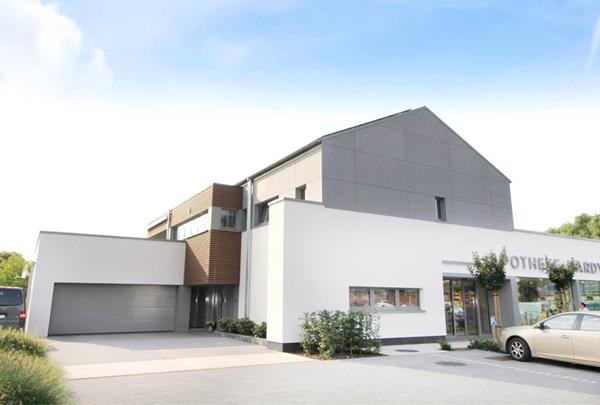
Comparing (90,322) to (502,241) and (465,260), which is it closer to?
(465,260)

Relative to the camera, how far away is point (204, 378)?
27.9 ft

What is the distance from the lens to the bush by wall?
11555mm

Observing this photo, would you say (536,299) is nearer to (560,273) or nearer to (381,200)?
(560,273)

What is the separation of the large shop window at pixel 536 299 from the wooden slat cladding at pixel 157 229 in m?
19.1

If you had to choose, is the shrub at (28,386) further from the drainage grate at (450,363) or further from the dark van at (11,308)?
the dark van at (11,308)

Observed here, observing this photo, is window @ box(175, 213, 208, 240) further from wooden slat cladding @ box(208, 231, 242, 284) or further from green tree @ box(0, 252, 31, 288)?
green tree @ box(0, 252, 31, 288)

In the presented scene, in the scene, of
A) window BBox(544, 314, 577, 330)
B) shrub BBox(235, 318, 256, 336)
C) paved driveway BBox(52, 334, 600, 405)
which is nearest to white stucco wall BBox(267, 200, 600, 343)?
paved driveway BBox(52, 334, 600, 405)

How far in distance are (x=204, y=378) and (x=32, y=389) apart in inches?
144

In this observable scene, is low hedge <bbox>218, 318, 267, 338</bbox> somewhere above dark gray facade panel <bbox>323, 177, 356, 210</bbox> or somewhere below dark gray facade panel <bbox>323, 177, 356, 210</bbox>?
below

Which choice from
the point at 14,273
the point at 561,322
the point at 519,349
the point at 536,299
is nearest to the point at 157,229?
the point at 14,273

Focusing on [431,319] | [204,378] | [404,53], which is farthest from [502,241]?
[204,378]

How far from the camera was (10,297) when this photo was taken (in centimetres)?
1384

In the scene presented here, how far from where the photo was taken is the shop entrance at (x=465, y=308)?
16.3 metres

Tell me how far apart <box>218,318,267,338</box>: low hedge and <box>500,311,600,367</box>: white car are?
7564 mm
